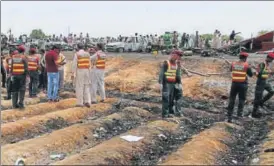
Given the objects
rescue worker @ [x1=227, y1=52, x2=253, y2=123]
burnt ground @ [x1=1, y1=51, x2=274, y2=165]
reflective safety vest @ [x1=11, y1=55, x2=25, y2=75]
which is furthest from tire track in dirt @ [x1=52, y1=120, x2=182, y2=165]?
reflective safety vest @ [x1=11, y1=55, x2=25, y2=75]

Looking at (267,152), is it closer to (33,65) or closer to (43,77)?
(33,65)

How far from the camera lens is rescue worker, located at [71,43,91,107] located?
50.3 ft

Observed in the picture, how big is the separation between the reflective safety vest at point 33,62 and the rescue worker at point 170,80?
18.0 ft

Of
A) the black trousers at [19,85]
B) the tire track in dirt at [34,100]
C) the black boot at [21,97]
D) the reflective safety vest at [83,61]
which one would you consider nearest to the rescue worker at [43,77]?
the tire track in dirt at [34,100]

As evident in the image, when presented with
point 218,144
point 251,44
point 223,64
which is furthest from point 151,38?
point 218,144

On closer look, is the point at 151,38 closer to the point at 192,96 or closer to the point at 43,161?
the point at 192,96

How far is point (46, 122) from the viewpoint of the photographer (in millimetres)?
13406

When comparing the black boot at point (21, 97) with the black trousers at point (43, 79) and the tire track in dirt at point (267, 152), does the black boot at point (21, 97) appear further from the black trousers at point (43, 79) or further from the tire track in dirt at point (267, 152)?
the tire track in dirt at point (267, 152)

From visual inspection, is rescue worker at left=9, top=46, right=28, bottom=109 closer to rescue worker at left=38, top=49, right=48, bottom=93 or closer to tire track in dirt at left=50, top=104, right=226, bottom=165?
rescue worker at left=38, top=49, right=48, bottom=93

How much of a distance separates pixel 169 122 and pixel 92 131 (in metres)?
2.65

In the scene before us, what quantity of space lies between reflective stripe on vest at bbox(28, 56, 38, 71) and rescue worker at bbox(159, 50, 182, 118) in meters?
5.50

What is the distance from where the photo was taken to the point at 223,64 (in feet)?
79.3

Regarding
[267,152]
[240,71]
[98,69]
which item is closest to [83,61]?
[98,69]

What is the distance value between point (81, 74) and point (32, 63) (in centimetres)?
275
